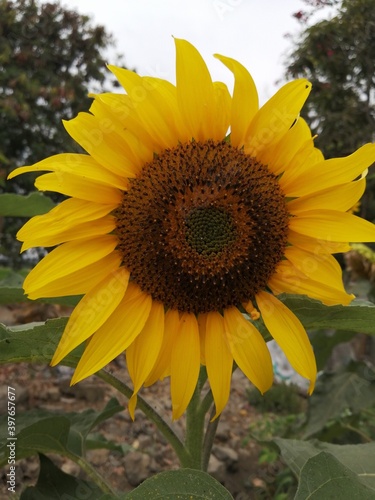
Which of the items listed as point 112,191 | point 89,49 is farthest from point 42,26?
point 112,191

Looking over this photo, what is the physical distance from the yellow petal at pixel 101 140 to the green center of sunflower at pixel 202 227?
0.05 metres

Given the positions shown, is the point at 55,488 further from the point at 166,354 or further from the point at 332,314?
the point at 332,314

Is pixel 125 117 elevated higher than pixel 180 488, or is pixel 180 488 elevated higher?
pixel 125 117

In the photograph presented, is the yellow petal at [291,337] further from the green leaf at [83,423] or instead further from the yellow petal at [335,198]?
the green leaf at [83,423]

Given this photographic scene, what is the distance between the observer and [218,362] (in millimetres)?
953

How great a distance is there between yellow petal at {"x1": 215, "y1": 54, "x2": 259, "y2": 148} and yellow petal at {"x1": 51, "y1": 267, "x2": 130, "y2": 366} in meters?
0.32

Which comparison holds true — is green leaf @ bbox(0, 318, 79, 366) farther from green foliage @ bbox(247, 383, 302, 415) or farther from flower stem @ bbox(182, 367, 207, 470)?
green foliage @ bbox(247, 383, 302, 415)

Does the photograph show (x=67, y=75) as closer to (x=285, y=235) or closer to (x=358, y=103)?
(x=358, y=103)

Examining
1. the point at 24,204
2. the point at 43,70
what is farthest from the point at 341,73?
the point at 24,204

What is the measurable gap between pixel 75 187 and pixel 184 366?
0.35 m

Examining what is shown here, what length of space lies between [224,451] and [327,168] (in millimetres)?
2063

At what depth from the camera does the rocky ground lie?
227 cm

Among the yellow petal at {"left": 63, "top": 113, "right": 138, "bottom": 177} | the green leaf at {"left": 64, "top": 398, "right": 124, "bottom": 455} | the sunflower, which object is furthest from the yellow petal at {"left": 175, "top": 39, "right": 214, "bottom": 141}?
the green leaf at {"left": 64, "top": 398, "right": 124, "bottom": 455}

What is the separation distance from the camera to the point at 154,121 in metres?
0.96
